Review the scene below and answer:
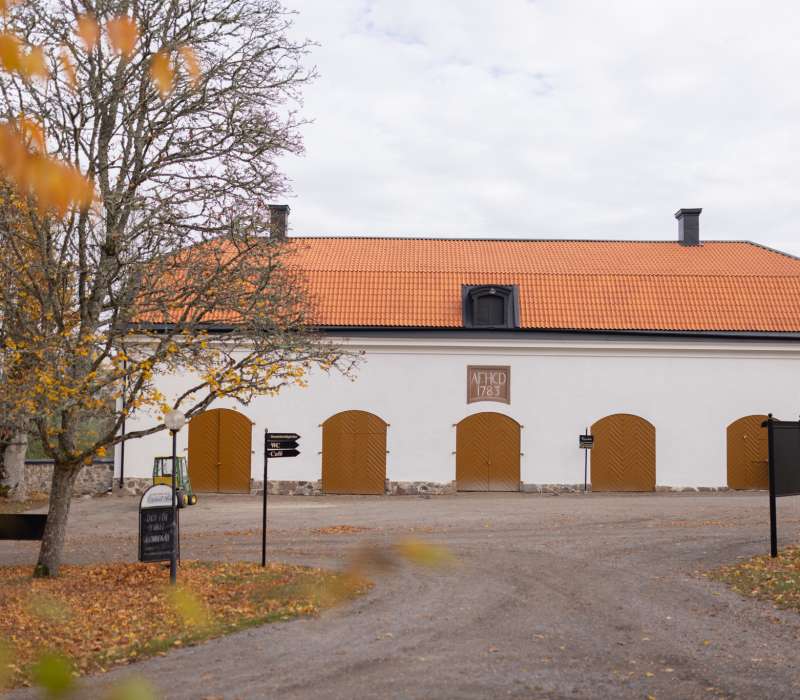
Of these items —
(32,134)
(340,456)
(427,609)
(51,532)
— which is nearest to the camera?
(32,134)

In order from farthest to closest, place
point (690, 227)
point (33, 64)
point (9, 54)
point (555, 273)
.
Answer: point (690, 227), point (555, 273), point (33, 64), point (9, 54)

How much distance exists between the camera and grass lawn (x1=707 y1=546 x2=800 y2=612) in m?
10.9

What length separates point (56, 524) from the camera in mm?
13484

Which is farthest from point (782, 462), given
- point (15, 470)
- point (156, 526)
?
point (15, 470)

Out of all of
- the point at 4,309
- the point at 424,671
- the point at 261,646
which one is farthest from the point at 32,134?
the point at 4,309

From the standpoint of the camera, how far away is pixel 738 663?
815 cm

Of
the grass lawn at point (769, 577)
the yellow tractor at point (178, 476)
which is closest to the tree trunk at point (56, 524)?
the grass lawn at point (769, 577)

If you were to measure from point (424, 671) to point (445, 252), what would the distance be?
25670 millimetres

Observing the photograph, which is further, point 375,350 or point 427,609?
point 375,350

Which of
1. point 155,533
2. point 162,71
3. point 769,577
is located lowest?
point 769,577

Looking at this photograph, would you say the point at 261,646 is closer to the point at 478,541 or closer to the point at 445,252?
the point at 478,541

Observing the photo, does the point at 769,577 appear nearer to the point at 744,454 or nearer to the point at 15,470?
the point at 744,454

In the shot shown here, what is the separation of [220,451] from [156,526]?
14.3 meters

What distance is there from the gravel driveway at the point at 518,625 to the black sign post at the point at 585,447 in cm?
825
